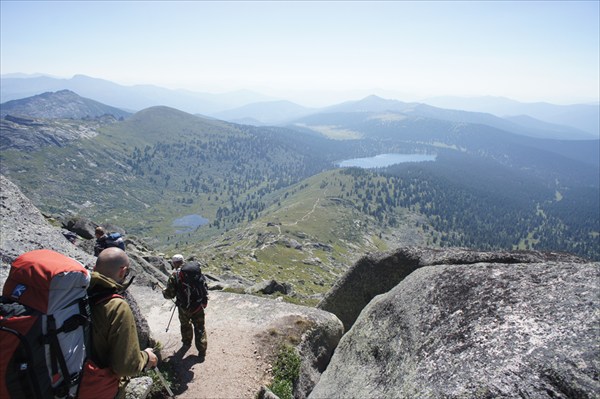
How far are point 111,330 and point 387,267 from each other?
20570mm

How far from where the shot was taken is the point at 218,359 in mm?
21344

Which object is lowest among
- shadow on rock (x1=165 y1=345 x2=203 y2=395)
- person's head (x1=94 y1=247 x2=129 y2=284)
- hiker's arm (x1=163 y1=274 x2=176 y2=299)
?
shadow on rock (x1=165 y1=345 x2=203 y2=395)

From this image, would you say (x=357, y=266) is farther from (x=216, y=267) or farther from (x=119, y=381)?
(x=216, y=267)

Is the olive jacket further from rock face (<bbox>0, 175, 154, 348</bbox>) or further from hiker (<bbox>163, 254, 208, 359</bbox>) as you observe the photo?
hiker (<bbox>163, 254, 208, 359</bbox>)

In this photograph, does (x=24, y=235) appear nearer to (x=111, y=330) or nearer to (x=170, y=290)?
(x=170, y=290)

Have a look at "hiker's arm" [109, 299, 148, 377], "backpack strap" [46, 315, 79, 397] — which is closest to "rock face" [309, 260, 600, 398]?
"hiker's arm" [109, 299, 148, 377]

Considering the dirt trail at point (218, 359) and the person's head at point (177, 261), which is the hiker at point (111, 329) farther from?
the dirt trail at point (218, 359)

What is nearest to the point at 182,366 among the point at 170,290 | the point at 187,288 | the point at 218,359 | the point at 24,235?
the point at 218,359

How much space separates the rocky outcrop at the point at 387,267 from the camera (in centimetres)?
1967

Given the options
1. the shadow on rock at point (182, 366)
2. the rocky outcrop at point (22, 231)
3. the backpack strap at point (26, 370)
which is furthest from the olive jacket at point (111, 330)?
the rocky outcrop at point (22, 231)

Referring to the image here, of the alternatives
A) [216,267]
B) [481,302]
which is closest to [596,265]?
[481,302]

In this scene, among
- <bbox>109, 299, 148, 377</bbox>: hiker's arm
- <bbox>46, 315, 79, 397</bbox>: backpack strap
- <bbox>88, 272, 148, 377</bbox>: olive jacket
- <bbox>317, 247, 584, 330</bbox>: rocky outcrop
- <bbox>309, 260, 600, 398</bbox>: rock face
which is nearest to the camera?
<bbox>46, 315, 79, 397</bbox>: backpack strap

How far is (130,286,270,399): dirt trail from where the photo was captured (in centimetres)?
1906

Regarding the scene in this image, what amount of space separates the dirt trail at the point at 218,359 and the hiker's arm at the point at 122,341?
11177mm
